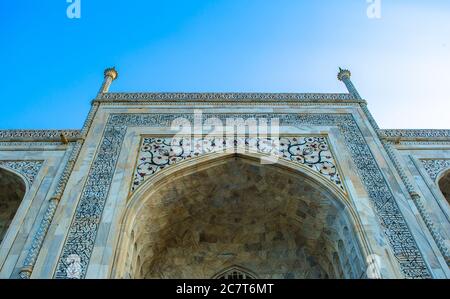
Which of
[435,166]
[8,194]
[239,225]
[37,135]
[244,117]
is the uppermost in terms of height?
[244,117]

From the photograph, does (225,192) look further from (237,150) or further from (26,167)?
(26,167)

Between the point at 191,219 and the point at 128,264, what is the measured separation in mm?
1481

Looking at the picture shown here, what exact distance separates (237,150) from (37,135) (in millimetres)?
3137

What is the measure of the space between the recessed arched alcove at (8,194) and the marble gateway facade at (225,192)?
0.02 meters

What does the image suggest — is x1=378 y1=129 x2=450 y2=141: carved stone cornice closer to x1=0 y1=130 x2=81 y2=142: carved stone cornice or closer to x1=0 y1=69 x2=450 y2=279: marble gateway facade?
x1=0 y1=69 x2=450 y2=279: marble gateway facade

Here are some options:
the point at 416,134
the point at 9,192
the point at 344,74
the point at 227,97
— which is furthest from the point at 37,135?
the point at 416,134

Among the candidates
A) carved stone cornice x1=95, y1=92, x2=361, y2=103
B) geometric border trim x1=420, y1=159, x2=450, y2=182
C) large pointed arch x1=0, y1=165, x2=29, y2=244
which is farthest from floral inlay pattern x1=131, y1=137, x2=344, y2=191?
large pointed arch x1=0, y1=165, x2=29, y2=244

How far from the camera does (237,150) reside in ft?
20.7

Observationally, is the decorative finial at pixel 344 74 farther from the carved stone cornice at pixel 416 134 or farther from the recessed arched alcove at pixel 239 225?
the recessed arched alcove at pixel 239 225

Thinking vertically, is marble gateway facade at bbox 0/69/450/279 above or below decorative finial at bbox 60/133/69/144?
below

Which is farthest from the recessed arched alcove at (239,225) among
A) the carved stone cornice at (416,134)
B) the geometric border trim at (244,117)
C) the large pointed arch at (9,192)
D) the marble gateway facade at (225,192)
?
the large pointed arch at (9,192)

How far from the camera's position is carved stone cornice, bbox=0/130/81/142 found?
653 cm

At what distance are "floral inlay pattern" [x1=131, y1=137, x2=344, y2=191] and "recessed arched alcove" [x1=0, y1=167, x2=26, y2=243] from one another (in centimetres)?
178

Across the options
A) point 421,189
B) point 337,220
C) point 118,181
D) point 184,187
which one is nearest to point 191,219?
point 184,187
